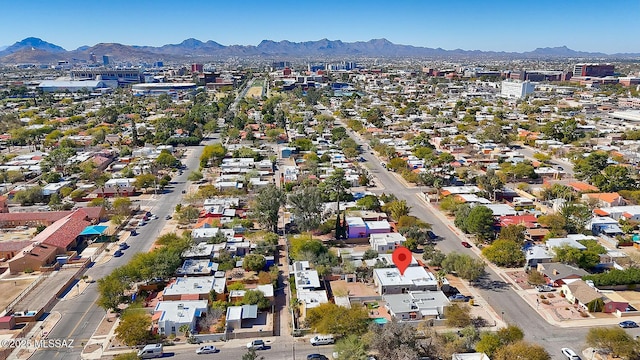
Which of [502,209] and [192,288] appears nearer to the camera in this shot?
[192,288]

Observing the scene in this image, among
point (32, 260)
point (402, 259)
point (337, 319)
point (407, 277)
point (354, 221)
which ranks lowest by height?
point (32, 260)

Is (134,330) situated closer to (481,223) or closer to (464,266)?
(464,266)

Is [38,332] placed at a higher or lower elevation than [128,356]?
lower

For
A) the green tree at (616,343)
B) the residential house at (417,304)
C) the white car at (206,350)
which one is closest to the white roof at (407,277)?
the residential house at (417,304)

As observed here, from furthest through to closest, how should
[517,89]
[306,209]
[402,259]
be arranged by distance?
[517,89], [306,209], [402,259]

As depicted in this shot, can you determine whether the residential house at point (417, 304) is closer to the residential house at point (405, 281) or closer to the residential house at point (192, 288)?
the residential house at point (405, 281)

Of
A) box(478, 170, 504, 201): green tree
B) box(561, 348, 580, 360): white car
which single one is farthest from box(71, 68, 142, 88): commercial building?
box(561, 348, 580, 360): white car

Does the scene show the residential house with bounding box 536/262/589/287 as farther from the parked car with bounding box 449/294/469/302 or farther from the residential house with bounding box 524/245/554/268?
the parked car with bounding box 449/294/469/302

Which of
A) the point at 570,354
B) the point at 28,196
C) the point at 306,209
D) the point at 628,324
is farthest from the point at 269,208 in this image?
the point at 28,196
